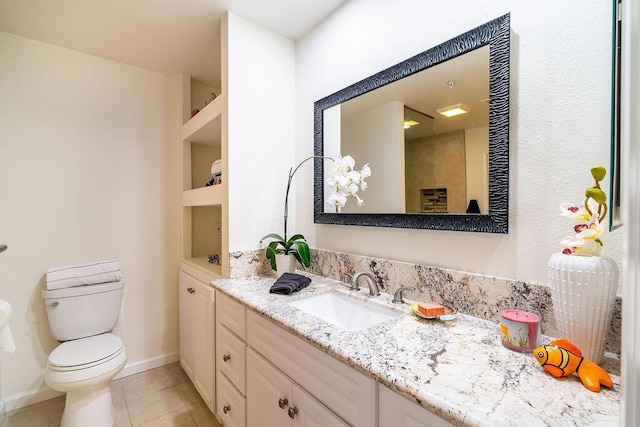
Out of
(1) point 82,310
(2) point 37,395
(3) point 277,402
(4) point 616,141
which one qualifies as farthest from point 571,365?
(2) point 37,395

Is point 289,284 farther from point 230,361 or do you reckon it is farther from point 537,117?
point 537,117

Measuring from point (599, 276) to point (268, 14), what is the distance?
1919 millimetres

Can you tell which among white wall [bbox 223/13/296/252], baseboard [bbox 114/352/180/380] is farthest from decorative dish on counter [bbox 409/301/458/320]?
baseboard [bbox 114/352/180/380]

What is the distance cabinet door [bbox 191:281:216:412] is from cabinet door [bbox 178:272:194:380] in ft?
0.26

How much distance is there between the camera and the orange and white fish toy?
2.18 ft

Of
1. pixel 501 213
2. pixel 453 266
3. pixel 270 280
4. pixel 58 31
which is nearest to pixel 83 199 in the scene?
pixel 58 31

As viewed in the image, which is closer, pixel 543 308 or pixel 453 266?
pixel 543 308

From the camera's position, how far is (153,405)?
6.15 feet

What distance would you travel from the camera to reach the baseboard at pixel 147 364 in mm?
2193

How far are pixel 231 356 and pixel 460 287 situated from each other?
113 cm

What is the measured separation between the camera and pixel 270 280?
1.69 m

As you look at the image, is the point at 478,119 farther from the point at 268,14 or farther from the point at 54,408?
the point at 54,408

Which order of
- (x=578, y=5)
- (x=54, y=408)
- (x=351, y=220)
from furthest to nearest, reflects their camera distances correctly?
(x=54, y=408)
(x=351, y=220)
(x=578, y=5)

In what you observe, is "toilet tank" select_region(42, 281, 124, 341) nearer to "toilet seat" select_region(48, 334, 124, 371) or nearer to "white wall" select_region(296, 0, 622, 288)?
"toilet seat" select_region(48, 334, 124, 371)
